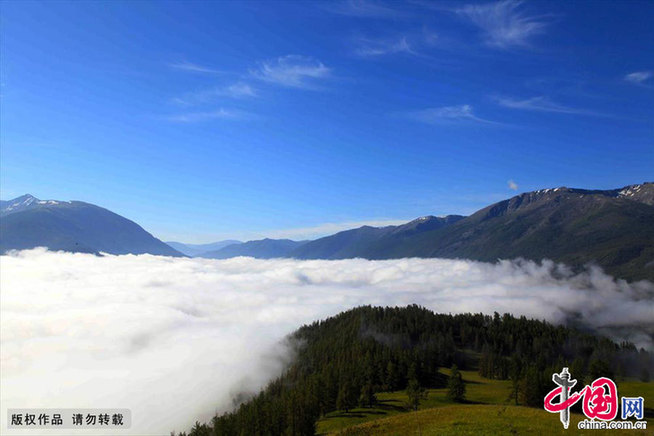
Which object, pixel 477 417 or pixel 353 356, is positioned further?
pixel 353 356

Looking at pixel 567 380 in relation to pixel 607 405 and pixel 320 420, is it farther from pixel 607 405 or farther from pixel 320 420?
pixel 320 420

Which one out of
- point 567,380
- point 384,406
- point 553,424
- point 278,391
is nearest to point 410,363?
point 384,406

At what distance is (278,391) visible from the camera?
182 m

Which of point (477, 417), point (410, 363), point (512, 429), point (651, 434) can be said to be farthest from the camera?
point (410, 363)

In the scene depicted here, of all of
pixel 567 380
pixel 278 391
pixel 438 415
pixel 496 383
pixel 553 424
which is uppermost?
pixel 567 380

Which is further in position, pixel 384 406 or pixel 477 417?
pixel 384 406

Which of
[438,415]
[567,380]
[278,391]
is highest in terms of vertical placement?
[567,380]

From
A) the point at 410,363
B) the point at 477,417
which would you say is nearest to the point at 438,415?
the point at 477,417

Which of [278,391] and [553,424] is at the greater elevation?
[553,424]

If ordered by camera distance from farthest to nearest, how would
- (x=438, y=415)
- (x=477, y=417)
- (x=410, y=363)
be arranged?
(x=410, y=363)
(x=438, y=415)
(x=477, y=417)

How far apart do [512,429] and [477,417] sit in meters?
9.31

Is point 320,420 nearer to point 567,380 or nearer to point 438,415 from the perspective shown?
point 438,415

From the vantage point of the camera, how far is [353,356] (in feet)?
605

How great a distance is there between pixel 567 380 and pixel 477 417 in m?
21.0
